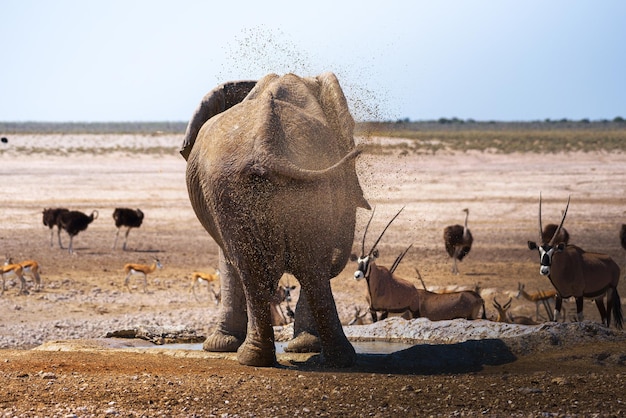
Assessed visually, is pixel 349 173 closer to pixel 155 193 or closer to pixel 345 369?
pixel 345 369

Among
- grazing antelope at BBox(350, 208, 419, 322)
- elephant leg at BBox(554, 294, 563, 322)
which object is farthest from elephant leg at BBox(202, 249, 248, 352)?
elephant leg at BBox(554, 294, 563, 322)

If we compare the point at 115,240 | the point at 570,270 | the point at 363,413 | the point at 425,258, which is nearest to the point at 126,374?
the point at 363,413

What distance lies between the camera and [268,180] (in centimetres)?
841

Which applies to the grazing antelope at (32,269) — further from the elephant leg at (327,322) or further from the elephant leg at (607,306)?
the elephant leg at (327,322)

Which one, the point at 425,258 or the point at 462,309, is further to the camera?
the point at 425,258

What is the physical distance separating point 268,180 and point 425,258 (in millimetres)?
13839

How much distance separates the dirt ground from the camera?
771 cm

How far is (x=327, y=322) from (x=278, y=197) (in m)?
1.17

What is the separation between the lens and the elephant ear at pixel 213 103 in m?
10.3

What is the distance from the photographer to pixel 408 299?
13969mm

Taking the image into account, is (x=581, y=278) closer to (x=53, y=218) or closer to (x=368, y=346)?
(x=368, y=346)

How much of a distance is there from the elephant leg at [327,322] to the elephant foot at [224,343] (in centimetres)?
151

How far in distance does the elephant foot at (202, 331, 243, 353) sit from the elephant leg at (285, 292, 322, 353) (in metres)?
0.48

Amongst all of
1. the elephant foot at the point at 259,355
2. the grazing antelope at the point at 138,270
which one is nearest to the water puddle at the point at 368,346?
the elephant foot at the point at 259,355
